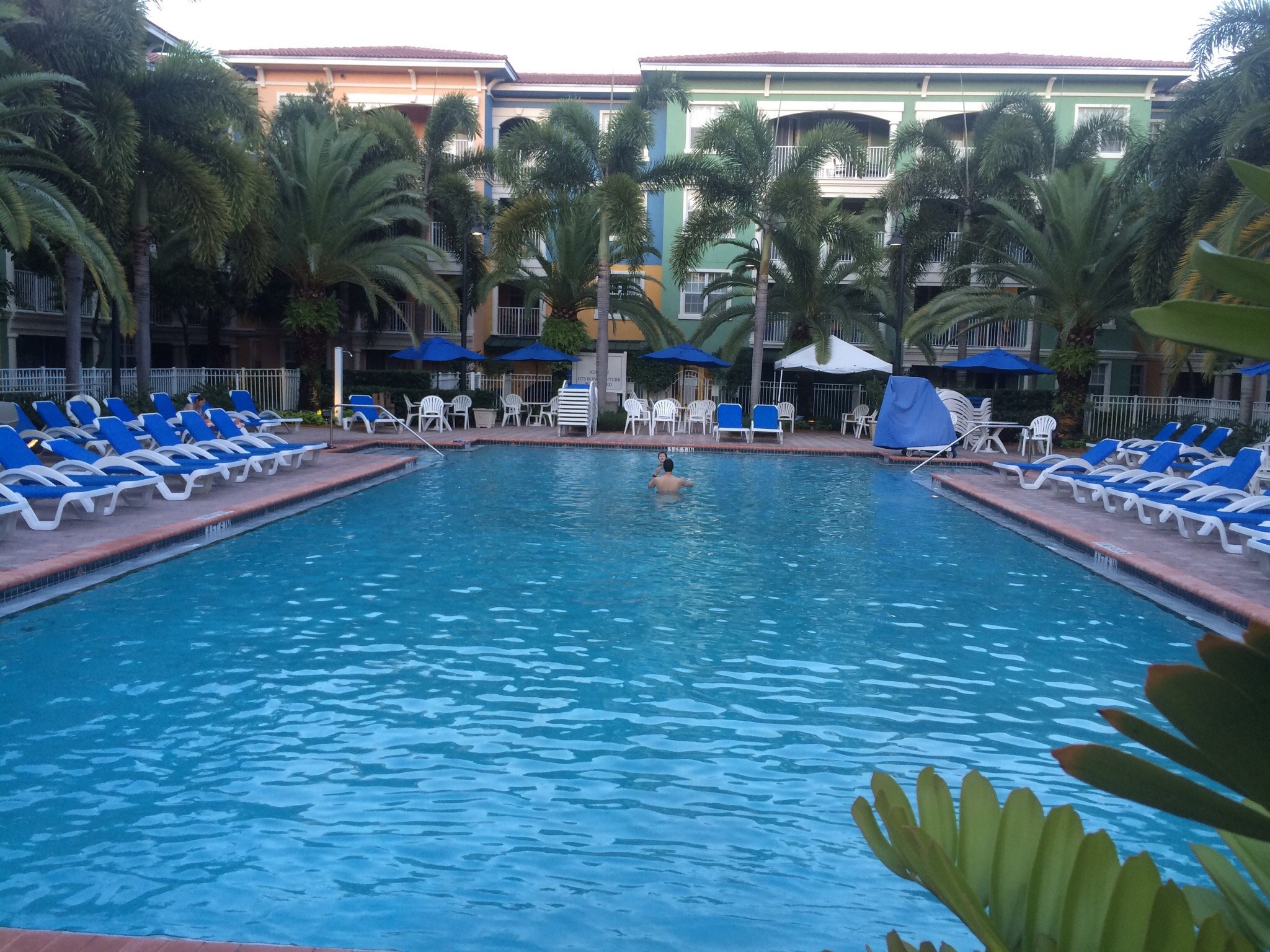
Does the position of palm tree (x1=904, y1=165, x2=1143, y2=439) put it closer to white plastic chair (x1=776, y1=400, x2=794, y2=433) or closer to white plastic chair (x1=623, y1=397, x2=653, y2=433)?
white plastic chair (x1=776, y1=400, x2=794, y2=433)

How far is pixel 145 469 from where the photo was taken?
11656 millimetres

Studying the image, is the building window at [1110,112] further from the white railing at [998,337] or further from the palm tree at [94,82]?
the palm tree at [94,82]

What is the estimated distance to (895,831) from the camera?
0.89 m

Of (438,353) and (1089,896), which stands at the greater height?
(438,353)

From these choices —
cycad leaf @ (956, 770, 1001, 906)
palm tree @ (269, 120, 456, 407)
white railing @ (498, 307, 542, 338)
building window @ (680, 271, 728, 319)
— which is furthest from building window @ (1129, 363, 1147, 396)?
cycad leaf @ (956, 770, 1001, 906)

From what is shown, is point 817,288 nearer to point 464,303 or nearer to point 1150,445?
point 464,303

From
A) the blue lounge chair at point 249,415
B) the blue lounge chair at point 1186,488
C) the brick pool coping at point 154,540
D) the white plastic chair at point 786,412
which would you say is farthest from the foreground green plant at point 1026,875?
the white plastic chair at point 786,412

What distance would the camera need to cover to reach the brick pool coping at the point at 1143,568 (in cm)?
809

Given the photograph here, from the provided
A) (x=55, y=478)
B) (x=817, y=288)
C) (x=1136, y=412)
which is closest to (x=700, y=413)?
→ (x=817, y=288)

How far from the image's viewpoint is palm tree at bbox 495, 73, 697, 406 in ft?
82.4

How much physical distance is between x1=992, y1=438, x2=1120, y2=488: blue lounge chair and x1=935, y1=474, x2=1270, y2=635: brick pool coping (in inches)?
53.2

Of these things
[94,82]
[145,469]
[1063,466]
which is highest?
[94,82]

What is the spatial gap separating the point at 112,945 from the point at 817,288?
86.6 feet

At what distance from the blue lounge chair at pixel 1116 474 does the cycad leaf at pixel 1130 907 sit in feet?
45.4
